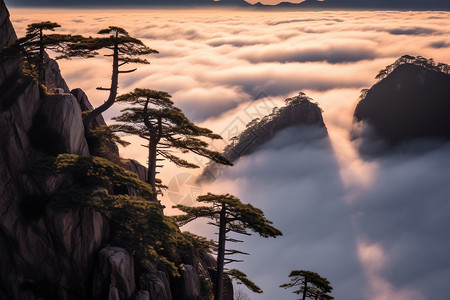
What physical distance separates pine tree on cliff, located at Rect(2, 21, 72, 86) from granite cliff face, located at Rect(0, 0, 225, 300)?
1180mm

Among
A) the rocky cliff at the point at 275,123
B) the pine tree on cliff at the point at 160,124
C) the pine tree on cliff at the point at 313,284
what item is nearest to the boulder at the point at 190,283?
the pine tree on cliff at the point at 313,284

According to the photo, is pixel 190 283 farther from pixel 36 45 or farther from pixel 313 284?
pixel 36 45

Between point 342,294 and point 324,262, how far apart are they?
19.1 meters

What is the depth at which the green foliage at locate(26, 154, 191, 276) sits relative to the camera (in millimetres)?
23766

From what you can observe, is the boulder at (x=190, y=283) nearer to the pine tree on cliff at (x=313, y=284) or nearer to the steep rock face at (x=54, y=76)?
the pine tree on cliff at (x=313, y=284)

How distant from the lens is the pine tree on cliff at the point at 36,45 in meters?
27.5

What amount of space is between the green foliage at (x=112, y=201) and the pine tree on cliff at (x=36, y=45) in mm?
7054

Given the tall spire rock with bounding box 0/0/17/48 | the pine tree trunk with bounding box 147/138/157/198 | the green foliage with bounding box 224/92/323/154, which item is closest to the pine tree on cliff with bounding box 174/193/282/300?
the pine tree trunk with bounding box 147/138/157/198

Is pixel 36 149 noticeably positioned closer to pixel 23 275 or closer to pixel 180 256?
pixel 23 275

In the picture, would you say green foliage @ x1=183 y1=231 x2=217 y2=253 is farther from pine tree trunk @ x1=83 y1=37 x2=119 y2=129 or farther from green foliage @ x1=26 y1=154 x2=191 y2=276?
pine tree trunk @ x1=83 y1=37 x2=119 y2=129

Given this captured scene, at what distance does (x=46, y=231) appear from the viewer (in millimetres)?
24250

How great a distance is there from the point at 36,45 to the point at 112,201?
1270 cm

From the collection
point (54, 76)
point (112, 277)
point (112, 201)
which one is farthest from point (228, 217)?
point (54, 76)

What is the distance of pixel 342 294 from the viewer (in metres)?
172
